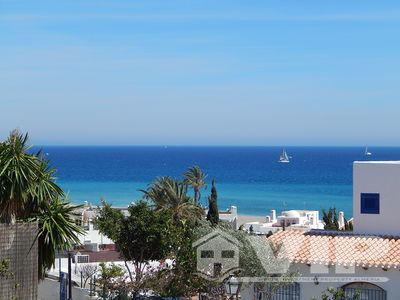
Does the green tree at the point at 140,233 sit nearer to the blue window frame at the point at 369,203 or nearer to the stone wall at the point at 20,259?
the blue window frame at the point at 369,203

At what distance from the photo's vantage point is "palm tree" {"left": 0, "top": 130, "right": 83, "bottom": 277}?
16.2 metres

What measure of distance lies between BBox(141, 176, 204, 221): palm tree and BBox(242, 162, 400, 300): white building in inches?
608

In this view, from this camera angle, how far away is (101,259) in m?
31.9

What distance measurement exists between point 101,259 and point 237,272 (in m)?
13.9

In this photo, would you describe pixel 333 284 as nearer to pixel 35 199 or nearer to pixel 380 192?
pixel 380 192

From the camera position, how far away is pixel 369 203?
76.1 feet

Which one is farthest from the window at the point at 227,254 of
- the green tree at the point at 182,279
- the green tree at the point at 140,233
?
the green tree at the point at 140,233

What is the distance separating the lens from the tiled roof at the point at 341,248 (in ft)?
67.8

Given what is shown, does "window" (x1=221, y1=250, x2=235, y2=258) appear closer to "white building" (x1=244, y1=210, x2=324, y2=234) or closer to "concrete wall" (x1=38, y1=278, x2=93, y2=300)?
"concrete wall" (x1=38, y1=278, x2=93, y2=300)

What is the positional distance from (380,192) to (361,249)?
2.39 metres

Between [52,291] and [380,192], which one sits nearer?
[52,291]

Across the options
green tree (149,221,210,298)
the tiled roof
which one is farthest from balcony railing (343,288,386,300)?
green tree (149,221,210,298)

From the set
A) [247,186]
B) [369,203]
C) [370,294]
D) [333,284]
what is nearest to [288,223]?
[369,203]

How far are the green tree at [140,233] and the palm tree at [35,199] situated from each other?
6420mm
